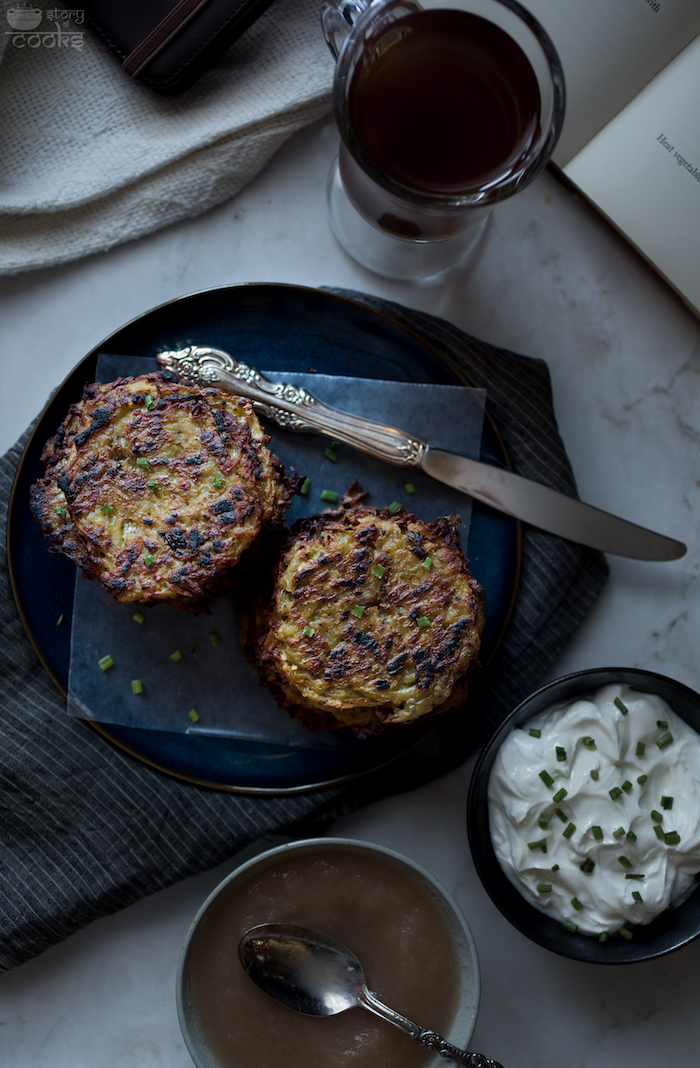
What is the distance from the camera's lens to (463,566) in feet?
8.04

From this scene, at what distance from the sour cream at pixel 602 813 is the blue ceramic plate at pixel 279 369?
1.19ft

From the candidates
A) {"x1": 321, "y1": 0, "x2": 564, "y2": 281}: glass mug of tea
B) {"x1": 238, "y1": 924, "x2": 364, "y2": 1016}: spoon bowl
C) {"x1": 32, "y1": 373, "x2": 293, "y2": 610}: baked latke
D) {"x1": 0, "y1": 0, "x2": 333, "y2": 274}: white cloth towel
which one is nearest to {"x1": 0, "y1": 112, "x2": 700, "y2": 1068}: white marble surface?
{"x1": 0, "y1": 0, "x2": 333, "y2": 274}: white cloth towel

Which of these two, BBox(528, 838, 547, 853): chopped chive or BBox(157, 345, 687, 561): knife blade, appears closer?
BBox(528, 838, 547, 853): chopped chive

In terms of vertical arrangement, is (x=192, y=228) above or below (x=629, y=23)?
below

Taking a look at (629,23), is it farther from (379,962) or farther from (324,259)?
(379,962)

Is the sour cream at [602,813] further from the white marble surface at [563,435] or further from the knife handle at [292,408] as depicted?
the knife handle at [292,408]

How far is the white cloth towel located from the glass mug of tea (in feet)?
1.26

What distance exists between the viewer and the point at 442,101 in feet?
7.95

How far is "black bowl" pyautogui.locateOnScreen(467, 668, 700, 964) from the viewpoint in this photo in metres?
2.47

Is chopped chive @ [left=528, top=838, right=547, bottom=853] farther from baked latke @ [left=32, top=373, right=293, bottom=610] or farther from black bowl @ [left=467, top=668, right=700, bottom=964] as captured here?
baked latke @ [left=32, top=373, right=293, bottom=610]

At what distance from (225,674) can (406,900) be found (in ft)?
2.93

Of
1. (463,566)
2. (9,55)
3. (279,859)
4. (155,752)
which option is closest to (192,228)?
(9,55)

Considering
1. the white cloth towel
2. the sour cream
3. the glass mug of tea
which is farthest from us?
the white cloth towel

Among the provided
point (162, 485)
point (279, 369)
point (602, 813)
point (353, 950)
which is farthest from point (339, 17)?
point (353, 950)
